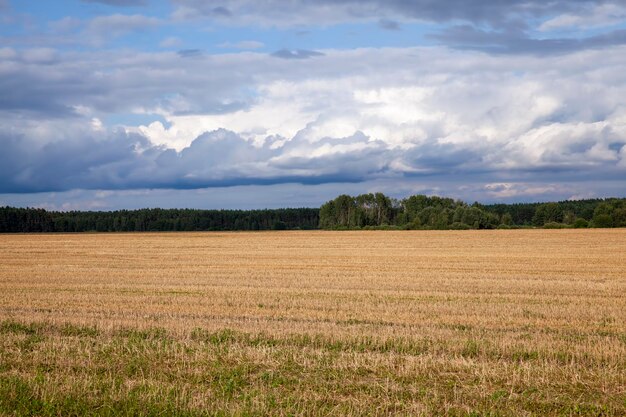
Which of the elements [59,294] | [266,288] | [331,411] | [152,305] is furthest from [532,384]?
[59,294]

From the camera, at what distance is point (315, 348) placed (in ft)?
41.5

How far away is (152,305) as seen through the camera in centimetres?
2045

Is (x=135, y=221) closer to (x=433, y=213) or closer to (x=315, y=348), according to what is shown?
(x=433, y=213)

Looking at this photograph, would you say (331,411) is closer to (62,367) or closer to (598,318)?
(62,367)

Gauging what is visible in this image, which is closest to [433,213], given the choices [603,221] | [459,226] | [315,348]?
[459,226]

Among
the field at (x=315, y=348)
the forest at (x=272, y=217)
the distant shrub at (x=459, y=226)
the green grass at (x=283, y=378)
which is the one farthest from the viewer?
the forest at (x=272, y=217)

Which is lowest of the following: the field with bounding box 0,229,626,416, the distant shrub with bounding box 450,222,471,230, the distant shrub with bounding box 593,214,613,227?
the field with bounding box 0,229,626,416

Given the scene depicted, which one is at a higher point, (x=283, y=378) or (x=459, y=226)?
(x=459, y=226)

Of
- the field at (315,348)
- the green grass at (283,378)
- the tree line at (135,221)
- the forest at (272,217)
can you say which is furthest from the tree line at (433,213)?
the green grass at (283,378)

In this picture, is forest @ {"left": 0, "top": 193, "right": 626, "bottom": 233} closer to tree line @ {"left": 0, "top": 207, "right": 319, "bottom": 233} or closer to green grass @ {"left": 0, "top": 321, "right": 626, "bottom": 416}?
tree line @ {"left": 0, "top": 207, "right": 319, "bottom": 233}

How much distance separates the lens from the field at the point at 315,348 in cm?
892

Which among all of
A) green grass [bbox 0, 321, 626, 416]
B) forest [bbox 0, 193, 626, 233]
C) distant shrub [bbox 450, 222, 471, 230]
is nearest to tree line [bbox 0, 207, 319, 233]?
forest [bbox 0, 193, 626, 233]

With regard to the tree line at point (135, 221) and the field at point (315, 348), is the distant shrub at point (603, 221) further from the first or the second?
the field at point (315, 348)

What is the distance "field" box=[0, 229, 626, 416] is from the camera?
29.3 ft
